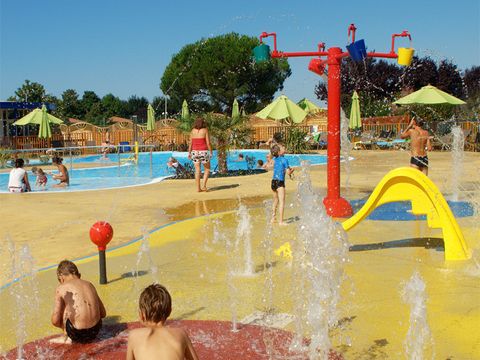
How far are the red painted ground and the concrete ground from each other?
0.22 m

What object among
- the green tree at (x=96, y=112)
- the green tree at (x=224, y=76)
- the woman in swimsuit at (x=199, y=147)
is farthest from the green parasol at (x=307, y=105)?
the green tree at (x=96, y=112)

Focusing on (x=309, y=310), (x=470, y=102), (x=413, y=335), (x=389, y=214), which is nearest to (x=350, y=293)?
(x=309, y=310)

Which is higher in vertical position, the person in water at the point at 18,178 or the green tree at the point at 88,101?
the green tree at the point at 88,101

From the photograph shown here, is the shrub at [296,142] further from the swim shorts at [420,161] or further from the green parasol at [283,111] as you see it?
the swim shorts at [420,161]

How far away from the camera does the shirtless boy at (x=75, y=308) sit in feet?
14.6

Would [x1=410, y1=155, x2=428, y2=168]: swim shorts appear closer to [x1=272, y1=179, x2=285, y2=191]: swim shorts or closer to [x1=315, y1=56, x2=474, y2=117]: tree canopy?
[x1=272, y1=179, x2=285, y2=191]: swim shorts

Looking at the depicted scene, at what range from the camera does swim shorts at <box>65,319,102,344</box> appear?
4.52 metres

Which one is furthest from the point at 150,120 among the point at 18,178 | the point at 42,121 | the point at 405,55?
the point at 405,55

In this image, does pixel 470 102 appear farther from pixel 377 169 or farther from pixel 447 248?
pixel 447 248

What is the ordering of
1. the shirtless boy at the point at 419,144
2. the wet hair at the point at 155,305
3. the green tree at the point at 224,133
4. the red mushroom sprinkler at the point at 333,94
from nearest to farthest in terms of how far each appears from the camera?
the wet hair at the point at 155,305 → the red mushroom sprinkler at the point at 333,94 → the shirtless boy at the point at 419,144 → the green tree at the point at 224,133

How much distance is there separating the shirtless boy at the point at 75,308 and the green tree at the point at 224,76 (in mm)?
48329

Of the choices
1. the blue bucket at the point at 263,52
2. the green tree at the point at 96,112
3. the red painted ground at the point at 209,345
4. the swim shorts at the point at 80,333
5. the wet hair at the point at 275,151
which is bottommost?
the red painted ground at the point at 209,345

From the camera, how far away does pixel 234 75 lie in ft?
171

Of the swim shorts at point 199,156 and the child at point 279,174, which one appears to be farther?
the swim shorts at point 199,156
